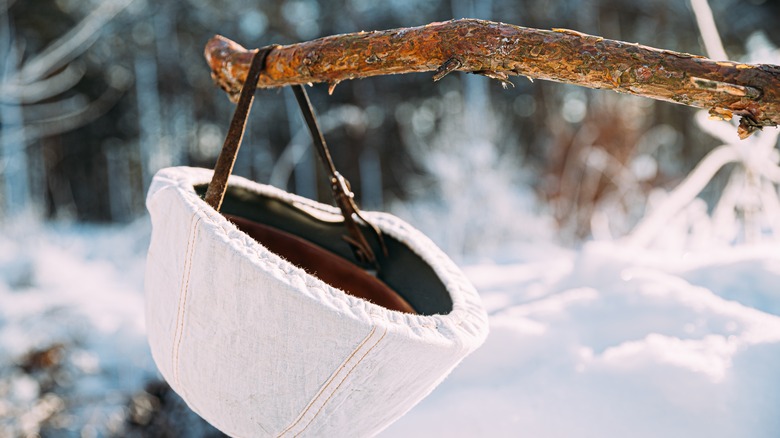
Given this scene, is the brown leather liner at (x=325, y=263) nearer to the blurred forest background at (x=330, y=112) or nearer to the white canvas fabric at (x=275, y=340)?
the white canvas fabric at (x=275, y=340)

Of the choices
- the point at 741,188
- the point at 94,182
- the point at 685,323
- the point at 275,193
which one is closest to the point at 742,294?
the point at 685,323

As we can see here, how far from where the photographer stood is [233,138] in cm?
59

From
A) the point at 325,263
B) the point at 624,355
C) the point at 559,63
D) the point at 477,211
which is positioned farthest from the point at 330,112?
the point at 559,63

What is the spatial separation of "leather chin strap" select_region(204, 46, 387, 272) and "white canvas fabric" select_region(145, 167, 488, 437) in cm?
3

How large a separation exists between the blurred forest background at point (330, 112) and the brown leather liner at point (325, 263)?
3.87 meters

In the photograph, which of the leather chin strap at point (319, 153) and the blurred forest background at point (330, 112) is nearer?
the leather chin strap at point (319, 153)

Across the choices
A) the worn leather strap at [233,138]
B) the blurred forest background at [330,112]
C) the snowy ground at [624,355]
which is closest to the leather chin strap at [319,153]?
the worn leather strap at [233,138]

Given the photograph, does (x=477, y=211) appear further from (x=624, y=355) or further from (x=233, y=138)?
(x=233, y=138)

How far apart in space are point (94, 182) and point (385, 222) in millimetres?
9361

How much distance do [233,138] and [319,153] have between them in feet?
0.49

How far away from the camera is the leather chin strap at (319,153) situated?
0.57 meters

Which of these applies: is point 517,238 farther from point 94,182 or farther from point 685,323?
point 94,182

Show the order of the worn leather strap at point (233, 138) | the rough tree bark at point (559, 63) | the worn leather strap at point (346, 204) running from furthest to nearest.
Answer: the worn leather strap at point (346, 204) → the worn leather strap at point (233, 138) → the rough tree bark at point (559, 63)

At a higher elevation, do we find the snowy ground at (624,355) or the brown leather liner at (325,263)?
the snowy ground at (624,355)
